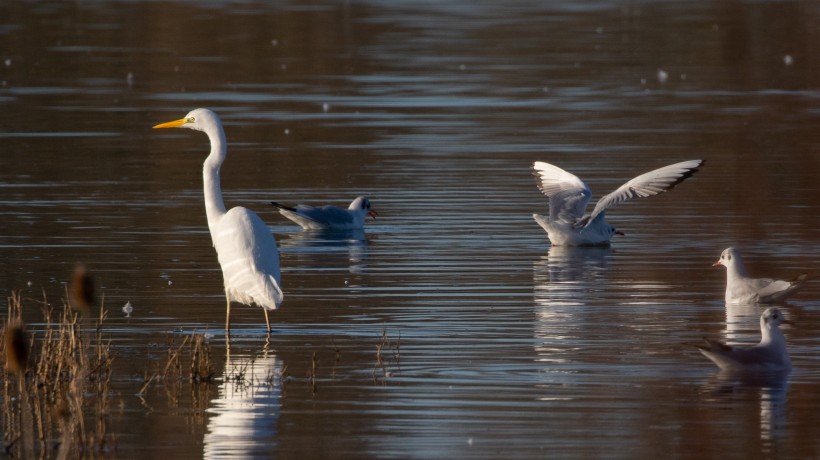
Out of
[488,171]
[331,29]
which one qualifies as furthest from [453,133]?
[331,29]

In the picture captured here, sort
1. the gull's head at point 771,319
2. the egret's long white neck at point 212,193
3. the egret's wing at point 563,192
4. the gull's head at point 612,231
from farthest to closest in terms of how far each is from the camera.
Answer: the egret's wing at point 563,192 < the gull's head at point 612,231 < the egret's long white neck at point 212,193 < the gull's head at point 771,319

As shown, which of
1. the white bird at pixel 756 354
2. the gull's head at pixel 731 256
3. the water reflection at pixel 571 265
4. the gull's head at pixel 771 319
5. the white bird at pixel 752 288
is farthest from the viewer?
the water reflection at pixel 571 265

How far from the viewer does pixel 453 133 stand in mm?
25594

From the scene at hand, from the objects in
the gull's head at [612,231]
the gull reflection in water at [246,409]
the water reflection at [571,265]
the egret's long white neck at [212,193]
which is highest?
the egret's long white neck at [212,193]

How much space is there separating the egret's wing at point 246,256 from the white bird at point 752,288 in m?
3.56

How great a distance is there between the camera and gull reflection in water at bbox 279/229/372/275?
15.8 m

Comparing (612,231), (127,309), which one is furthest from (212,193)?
(612,231)

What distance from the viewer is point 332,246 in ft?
56.4

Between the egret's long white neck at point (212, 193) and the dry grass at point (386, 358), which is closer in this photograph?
the dry grass at point (386, 358)

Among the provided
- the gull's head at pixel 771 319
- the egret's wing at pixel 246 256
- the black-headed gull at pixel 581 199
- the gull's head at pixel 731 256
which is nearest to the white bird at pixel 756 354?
the gull's head at pixel 771 319

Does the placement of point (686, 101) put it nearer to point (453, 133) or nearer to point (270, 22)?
point (453, 133)

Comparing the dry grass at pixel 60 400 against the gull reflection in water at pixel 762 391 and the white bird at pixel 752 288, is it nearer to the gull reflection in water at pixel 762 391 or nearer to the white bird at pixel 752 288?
the gull reflection in water at pixel 762 391

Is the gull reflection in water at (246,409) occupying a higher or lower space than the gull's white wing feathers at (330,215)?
lower

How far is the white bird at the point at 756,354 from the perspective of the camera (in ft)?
34.4
